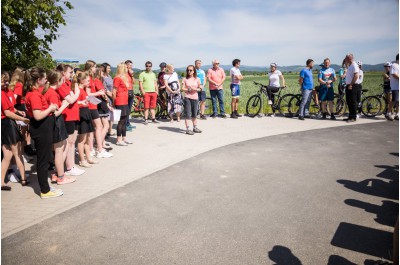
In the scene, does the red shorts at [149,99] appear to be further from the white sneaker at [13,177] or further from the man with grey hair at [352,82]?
the man with grey hair at [352,82]

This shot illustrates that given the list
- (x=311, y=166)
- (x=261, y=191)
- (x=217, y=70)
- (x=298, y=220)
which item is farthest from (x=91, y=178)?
(x=217, y=70)

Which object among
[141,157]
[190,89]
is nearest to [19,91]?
[141,157]

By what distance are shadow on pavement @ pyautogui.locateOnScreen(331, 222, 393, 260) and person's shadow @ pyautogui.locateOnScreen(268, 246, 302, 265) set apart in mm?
549

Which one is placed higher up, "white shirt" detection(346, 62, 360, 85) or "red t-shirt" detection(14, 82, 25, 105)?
"white shirt" detection(346, 62, 360, 85)

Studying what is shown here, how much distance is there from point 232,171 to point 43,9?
8.91m

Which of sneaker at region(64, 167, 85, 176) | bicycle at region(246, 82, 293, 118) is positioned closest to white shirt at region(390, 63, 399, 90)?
Answer: bicycle at region(246, 82, 293, 118)

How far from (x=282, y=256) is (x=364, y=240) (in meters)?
1.00

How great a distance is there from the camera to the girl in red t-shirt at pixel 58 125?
449 cm

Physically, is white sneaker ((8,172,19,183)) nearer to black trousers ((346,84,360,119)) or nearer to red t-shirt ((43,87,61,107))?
red t-shirt ((43,87,61,107))

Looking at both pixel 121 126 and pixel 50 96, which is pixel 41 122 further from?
pixel 121 126

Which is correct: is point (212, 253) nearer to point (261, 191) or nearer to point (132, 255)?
point (132, 255)

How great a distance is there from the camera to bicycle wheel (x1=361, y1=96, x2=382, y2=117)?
11492 mm

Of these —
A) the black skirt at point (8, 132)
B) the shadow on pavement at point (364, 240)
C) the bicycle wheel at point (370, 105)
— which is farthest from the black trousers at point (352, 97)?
the black skirt at point (8, 132)

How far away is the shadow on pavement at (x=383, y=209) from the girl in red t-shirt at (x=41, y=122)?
441cm
